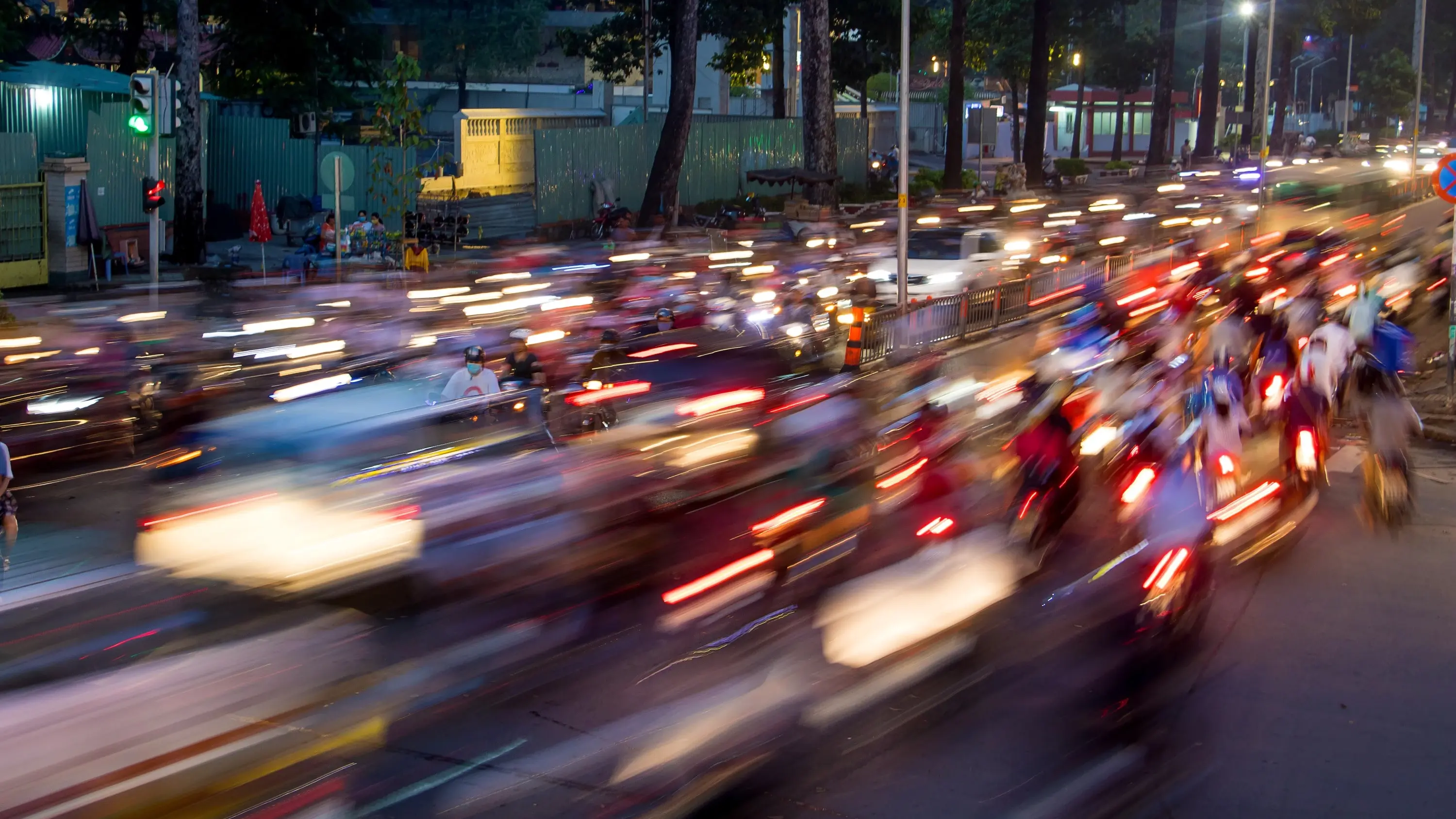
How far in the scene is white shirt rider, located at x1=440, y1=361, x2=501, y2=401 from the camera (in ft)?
39.7

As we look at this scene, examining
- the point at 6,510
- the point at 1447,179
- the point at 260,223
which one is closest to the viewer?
the point at 6,510

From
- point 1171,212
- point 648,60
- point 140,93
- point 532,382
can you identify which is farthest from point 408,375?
point 648,60

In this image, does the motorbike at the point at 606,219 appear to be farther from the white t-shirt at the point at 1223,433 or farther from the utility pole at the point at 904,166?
the white t-shirt at the point at 1223,433

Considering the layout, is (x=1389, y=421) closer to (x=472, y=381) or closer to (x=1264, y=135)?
(x=472, y=381)

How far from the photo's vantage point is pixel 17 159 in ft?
86.4

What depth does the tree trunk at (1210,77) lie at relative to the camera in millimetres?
71125

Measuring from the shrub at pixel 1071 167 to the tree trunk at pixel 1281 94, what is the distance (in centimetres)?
2671

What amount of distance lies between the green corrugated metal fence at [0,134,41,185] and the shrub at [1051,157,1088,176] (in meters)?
40.5

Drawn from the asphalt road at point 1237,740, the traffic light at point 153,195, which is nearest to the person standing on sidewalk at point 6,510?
the asphalt road at point 1237,740

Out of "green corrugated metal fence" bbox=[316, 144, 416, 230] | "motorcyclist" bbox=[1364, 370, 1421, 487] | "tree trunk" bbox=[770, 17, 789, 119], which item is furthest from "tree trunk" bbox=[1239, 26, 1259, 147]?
"motorcyclist" bbox=[1364, 370, 1421, 487]

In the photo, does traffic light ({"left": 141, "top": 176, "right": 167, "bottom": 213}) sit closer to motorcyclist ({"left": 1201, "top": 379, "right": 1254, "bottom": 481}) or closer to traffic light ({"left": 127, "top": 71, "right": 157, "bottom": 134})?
traffic light ({"left": 127, "top": 71, "right": 157, "bottom": 134})

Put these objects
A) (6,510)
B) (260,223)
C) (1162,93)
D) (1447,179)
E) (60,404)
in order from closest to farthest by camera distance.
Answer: (6,510) → (60,404) → (1447,179) → (260,223) → (1162,93)

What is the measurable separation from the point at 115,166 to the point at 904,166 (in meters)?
17.4

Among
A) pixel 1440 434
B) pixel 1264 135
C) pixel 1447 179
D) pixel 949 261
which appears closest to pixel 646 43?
pixel 1264 135
